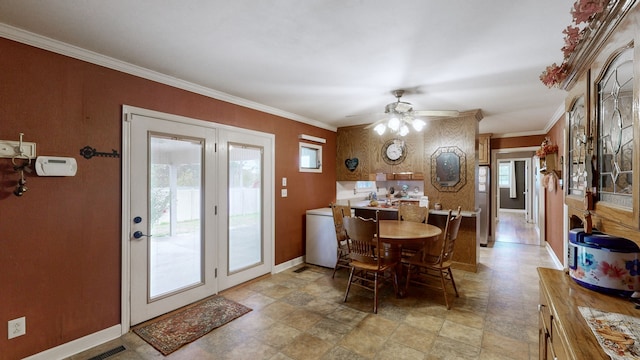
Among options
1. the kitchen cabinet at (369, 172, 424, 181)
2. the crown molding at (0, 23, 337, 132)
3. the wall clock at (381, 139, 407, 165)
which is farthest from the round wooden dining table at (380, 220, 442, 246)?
the crown molding at (0, 23, 337, 132)

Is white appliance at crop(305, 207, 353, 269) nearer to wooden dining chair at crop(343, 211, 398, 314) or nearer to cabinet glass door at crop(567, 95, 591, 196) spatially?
wooden dining chair at crop(343, 211, 398, 314)

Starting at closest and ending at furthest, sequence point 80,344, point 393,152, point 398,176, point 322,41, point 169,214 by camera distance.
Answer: point 322,41
point 80,344
point 169,214
point 393,152
point 398,176

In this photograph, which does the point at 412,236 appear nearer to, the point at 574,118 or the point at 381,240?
the point at 381,240

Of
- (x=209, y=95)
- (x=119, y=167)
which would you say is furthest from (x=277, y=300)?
(x=209, y=95)

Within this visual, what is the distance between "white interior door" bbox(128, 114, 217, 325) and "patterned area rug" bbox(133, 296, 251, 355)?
0.12 metres

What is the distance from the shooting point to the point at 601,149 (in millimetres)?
1067

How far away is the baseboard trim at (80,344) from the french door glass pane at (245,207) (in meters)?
1.23

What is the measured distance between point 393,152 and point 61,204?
430cm

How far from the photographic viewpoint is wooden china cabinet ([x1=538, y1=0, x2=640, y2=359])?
848 mm

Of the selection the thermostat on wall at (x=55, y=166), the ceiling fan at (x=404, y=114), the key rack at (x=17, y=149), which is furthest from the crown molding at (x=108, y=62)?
the ceiling fan at (x=404, y=114)

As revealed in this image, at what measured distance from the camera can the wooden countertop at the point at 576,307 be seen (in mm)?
936

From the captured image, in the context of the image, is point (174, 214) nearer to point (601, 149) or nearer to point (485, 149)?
point (601, 149)

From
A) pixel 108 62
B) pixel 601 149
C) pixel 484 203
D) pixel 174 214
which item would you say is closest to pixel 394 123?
pixel 601 149

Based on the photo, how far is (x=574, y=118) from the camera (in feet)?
4.70
